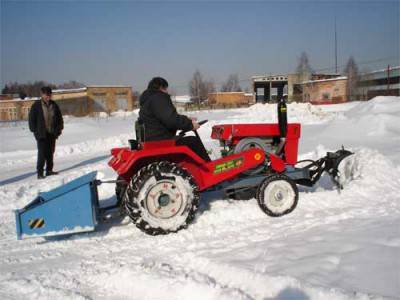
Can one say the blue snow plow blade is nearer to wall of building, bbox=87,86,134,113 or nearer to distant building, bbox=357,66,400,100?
A: wall of building, bbox=87,86,134,113

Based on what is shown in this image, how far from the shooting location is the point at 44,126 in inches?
272

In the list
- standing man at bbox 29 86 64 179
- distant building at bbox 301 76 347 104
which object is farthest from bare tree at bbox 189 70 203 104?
standing man at bbox 29 86 64 179

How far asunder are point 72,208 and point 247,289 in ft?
6.08

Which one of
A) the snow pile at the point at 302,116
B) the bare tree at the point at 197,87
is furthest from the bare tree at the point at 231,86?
the snow pile at the point at 302,116

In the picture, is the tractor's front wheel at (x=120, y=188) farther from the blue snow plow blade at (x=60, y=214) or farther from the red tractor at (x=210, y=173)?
the blue snow plow blade at (x=60, y=214)

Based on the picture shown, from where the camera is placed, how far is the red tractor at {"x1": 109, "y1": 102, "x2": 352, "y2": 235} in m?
3.50

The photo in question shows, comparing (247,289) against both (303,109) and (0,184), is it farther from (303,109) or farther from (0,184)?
(303,109)

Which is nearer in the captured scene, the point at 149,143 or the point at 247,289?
the point at 247,289

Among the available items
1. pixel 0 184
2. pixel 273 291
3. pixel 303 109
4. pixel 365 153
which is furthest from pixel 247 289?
pixel 303 109

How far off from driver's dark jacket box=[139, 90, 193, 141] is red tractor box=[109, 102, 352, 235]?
124 millimetres

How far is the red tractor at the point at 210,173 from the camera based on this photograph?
11.5 feet

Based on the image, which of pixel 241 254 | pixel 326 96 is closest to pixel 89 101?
pixel 326 96

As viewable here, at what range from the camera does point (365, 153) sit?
491cm

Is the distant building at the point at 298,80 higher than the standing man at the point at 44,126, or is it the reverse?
the distant building at the point at 298,80
